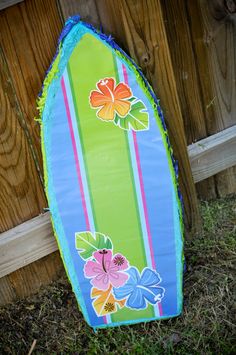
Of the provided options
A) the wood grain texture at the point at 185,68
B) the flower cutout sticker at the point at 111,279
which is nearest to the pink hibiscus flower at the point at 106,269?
the flower cutout sticker at the point at 111,279

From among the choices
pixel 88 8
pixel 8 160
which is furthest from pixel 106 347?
pixel 88 8

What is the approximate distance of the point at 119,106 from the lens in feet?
6.26

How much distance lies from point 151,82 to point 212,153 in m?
0.50

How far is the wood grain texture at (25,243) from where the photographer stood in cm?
213

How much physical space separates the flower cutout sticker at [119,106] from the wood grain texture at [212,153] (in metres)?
0.43

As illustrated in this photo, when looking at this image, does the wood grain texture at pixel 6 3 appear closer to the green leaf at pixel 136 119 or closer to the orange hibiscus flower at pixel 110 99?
the orange hibiscus flower at pixel 110 99

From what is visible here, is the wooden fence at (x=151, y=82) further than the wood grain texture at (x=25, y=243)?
No

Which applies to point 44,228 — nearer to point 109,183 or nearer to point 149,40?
point 109,183

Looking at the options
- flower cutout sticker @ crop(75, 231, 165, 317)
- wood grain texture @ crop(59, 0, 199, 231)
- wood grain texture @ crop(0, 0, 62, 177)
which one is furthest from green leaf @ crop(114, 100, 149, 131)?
flower cutout sticker @ crop(75, 231, 165, 317)

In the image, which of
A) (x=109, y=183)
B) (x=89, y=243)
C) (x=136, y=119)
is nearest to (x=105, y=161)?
(x=109, y=183)

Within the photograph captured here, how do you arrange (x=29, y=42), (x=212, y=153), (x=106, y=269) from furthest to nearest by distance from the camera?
(x=212, y=153)
(x=106, y=269)
(x=29, y=42)

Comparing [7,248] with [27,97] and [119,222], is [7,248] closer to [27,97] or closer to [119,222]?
[119,222]

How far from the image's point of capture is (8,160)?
2043 mm

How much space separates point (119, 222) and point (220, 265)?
1.71 ft
